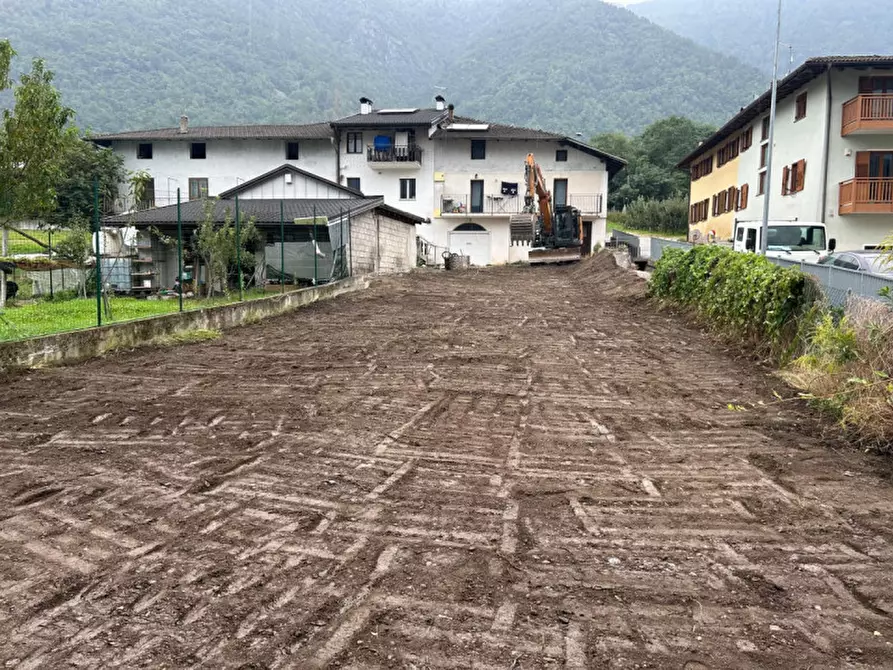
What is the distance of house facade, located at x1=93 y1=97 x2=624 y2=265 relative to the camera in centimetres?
4319

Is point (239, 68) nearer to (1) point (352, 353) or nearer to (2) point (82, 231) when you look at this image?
(2) point (82, 231)

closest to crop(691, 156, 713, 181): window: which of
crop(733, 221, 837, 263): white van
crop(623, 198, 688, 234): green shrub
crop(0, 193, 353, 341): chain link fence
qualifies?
crop(623, 198, 688, 234): green shrub

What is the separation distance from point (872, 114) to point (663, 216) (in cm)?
3255

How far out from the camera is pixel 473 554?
385 cm

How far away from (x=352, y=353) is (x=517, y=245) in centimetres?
3390

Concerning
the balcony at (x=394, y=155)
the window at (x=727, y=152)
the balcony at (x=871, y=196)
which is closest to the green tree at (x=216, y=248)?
the balcony at (x=871, y=196)

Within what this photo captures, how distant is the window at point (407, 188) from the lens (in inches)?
1741

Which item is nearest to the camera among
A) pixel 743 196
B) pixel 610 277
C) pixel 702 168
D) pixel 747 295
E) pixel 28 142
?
pixel 28 142

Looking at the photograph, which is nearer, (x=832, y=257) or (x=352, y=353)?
(x=352, y=353)

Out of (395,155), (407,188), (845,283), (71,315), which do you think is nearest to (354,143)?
(395,155)

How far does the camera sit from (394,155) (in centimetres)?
4288

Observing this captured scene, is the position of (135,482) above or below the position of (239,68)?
below

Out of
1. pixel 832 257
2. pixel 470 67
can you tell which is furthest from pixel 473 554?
pixel 470 67

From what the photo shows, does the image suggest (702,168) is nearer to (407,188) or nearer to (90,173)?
(407,188)
